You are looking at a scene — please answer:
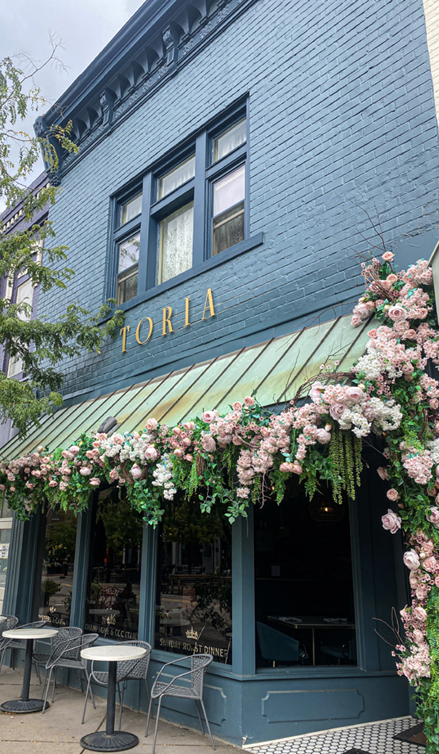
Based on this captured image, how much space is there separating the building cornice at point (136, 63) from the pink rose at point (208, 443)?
236 inches

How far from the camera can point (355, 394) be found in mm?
3854

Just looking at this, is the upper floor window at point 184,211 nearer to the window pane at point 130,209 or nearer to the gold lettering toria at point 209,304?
the window pane at point 130,209

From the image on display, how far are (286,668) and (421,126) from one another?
203 inches

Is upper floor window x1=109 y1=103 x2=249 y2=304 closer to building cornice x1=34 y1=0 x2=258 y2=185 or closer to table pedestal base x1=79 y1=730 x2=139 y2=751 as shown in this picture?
building cornice x1=34 y1=0 x2=258 y2=185

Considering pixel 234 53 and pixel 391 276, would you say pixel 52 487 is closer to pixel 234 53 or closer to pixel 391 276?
pixel 391 276

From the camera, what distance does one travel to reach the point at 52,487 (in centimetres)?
640

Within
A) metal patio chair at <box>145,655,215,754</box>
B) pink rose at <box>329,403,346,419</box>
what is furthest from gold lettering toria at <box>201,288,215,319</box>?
metal patio chair at <box>145,655,215,754</box>

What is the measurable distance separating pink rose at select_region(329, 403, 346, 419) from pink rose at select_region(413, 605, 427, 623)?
136 centimetres

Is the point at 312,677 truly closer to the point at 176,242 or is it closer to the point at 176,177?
the point at 176,242

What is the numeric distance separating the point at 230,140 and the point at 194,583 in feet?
18.2

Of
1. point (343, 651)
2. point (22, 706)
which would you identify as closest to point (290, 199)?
point (343, 651)

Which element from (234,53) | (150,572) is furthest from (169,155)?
(150,572)

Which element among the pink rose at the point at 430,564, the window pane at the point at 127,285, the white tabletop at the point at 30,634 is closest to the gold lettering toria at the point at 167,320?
the window pane at the point at 127,285

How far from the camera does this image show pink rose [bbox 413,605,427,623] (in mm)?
3754
